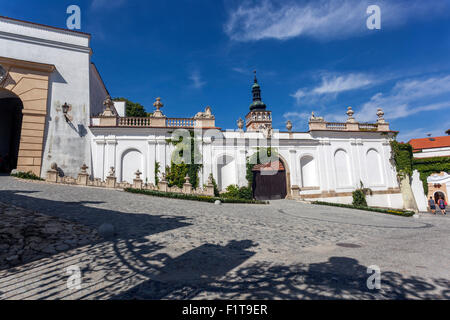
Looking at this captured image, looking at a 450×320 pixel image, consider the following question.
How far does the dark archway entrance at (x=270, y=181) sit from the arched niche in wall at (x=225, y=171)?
2.23 m

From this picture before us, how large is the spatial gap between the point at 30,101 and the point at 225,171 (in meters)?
17.4

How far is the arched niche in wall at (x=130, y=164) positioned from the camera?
20.6m

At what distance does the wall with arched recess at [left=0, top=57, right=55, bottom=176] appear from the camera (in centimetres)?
1770

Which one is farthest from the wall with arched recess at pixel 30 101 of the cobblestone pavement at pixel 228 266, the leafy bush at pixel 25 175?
the cobblestone pavement at pixel 228 266

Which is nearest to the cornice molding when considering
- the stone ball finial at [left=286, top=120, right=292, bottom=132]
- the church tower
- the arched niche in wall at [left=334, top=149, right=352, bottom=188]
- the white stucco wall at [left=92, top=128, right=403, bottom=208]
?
the white stucco wall at [left=92, top=128, right=403, bottom=208]

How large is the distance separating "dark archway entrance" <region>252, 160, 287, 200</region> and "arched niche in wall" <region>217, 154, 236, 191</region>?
223 centimetres

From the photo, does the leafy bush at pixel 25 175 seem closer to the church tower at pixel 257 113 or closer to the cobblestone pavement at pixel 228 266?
the cobblestone pavement at pixel 228 266

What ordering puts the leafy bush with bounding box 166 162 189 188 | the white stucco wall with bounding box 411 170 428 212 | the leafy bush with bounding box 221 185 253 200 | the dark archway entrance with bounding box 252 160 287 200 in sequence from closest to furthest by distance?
Answer: the leafy bush with bounding box 166 162 189 188 < the leafy bush with bounding box 221 185 253 200 < the dark archway entrance with bounding box 252 160 287 200 < the white stucco wall with bounding box 411 170 428 212

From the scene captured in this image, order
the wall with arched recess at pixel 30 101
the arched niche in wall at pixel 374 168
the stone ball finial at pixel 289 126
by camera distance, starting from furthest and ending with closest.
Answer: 1. the arched niche in wall at pixel 374 168
2. the stone ball finial at pixel 289 126
3. the wall with arched recess at pixel 30 101

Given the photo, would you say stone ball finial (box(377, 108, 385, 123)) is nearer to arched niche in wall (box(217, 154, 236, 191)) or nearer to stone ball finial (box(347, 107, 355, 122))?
stone ball finial (box(347, 107, 355, 122))

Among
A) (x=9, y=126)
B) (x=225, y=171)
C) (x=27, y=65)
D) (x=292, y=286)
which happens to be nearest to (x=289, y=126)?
(x=225, y=171)
